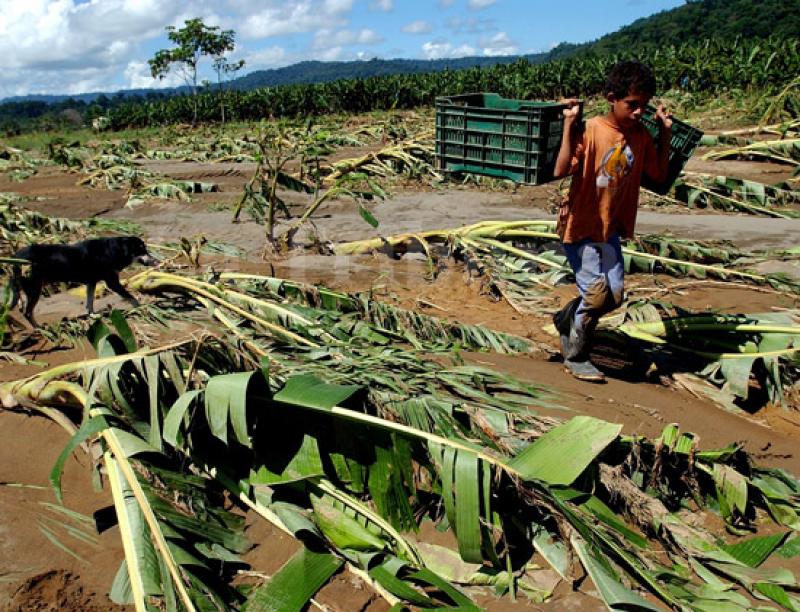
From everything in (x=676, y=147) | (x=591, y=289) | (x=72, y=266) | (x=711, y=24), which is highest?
(x=711, y=24)

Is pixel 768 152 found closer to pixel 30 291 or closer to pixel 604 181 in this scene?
pixel 604 181

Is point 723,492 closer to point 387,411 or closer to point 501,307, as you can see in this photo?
point 387,411

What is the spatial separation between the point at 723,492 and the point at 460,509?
3.72ft

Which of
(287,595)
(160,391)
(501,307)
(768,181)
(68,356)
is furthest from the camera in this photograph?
(768,181)

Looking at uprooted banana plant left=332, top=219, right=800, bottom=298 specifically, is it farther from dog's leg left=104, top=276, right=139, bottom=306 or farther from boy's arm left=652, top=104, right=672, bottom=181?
dog's leg left=104, top=276, right=139, bottom=306

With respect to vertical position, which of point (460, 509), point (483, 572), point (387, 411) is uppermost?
point (387, 411)

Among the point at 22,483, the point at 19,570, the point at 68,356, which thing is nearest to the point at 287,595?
the point at 19,570

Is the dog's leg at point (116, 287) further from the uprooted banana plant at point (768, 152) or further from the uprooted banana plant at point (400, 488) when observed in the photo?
the uprooted banana plant at point (768, 152)

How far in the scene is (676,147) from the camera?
379 centimetres

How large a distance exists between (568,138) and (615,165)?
313mm

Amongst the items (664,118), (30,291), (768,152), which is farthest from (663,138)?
(768,152)

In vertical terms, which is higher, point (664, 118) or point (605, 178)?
point (664, 118)

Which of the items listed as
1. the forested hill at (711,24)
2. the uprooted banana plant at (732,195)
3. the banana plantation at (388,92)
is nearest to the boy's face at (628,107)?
the uprooted banana plant at (732,195)

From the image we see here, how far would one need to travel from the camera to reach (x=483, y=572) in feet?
7.57
